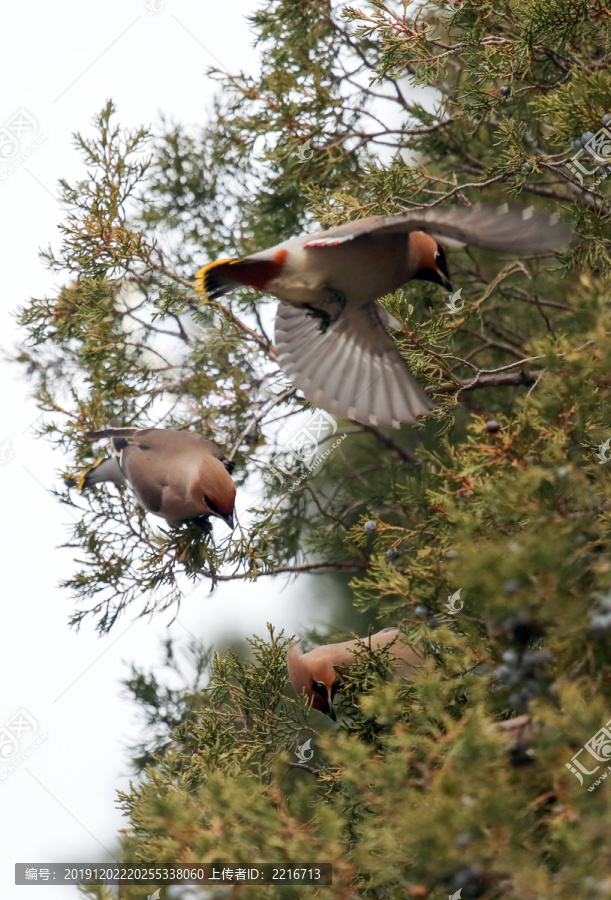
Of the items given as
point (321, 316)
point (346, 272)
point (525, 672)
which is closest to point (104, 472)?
point (321, 316)

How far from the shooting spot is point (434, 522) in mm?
2650

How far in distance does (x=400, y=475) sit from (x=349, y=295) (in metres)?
1.21

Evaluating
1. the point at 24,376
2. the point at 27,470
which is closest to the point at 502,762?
the point at 27,470

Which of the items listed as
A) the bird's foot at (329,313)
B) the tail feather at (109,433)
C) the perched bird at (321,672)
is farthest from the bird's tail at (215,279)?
the perched bird at (321,672)

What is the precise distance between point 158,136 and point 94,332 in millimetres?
1229

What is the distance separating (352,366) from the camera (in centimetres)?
334

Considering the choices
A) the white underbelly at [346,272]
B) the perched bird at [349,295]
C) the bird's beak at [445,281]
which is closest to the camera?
the perched bird at [349,295]

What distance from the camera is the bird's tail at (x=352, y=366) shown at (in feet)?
9.84

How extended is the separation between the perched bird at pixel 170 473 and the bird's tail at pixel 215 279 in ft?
2.20

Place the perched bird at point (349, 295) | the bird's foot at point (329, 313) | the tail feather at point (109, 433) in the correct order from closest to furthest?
the perched bird at point (349, 295) → the bird's foot at point (329, 313) → the tail feather at point (109, 433)

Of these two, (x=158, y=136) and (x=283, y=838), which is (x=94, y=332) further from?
(x=283, y=838)

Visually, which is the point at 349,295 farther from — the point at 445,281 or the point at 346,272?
the point at 445,281

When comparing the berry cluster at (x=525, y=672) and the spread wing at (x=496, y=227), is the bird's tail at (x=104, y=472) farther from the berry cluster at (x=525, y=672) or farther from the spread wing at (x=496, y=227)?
the berry cluster at (x=525, y=672)

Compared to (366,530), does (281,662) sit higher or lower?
lower
